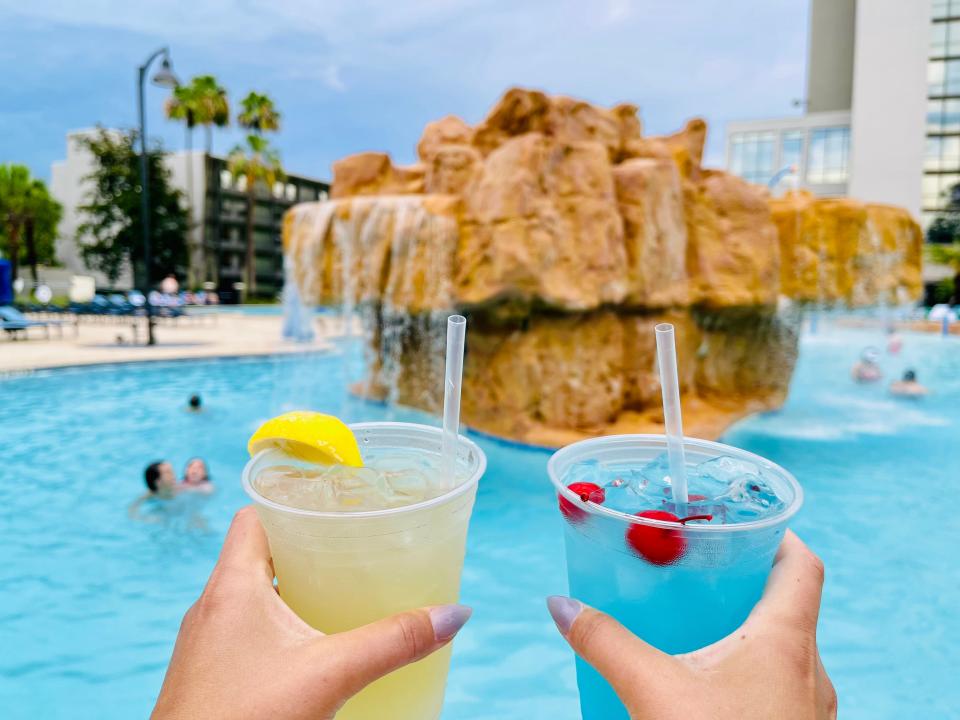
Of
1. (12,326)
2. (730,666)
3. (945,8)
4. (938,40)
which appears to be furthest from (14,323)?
(945,8)

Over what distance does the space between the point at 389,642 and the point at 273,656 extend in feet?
0.58

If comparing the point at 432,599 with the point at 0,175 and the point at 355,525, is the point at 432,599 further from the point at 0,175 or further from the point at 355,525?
the point at 0,175

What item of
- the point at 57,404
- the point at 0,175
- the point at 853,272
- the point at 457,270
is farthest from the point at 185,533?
the point at 0,175

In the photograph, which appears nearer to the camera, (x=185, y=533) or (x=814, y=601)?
(x=814, y=601)

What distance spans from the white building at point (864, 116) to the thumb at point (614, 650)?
37719 mm

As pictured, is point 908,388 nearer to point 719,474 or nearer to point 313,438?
point 719,474

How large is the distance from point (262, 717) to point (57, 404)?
31.0ft

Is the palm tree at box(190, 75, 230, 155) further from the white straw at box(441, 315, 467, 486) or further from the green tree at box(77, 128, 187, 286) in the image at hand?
the white straw at box(441, 315, 467, 486)

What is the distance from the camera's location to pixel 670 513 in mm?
986

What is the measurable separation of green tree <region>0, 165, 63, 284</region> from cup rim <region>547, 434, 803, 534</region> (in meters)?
39.7

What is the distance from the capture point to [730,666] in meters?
0.87

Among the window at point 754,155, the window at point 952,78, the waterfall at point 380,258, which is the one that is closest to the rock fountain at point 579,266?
the waterfall at point 380,258

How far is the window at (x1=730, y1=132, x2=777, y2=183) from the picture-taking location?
3628cm

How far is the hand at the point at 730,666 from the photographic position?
83 centimetres
